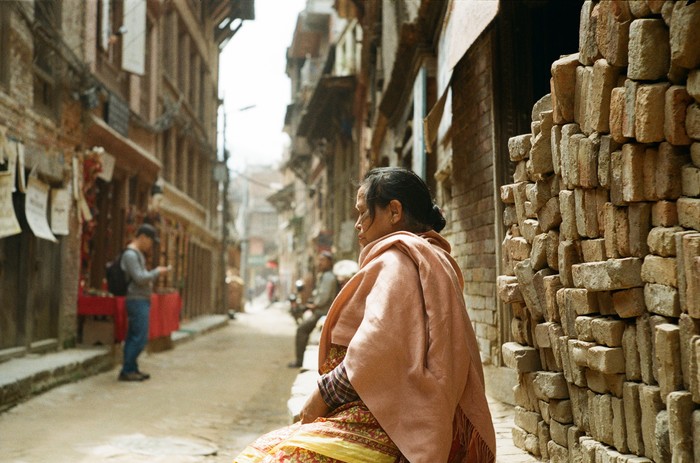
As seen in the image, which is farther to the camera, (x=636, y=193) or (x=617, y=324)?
(x=617, y=324)

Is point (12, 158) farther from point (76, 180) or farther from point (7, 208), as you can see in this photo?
point (76, 180)

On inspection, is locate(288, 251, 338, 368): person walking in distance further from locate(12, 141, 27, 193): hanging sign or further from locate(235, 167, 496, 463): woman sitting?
locate(235, 167, 496, 463): woman sitting

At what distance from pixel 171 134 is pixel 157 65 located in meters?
2.52

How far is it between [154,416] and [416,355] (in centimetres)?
505

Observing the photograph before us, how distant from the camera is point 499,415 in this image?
500cm

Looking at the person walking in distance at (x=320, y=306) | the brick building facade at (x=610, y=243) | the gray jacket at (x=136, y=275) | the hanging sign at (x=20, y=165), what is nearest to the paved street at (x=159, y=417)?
the person walking in distance at (x=320, y=306)

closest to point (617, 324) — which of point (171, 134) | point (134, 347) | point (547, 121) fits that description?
point (547, 121)

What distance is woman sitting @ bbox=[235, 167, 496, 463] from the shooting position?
7.52 feet

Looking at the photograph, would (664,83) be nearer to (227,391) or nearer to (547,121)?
(547,121)

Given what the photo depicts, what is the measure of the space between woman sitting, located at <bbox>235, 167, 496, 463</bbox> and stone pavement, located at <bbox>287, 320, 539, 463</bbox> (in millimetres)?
1347

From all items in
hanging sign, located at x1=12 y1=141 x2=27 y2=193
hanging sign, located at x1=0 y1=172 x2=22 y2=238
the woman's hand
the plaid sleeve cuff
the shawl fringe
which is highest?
hanging sign, located at x1=12 y1=141 x2=27 y2=193

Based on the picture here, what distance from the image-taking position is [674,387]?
2.29 m

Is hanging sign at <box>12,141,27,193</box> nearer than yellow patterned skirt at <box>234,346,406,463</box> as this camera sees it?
No

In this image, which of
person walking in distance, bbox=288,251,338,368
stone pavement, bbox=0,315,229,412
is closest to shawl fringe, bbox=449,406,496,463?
stone pavement, bbox=0,315,229,412
